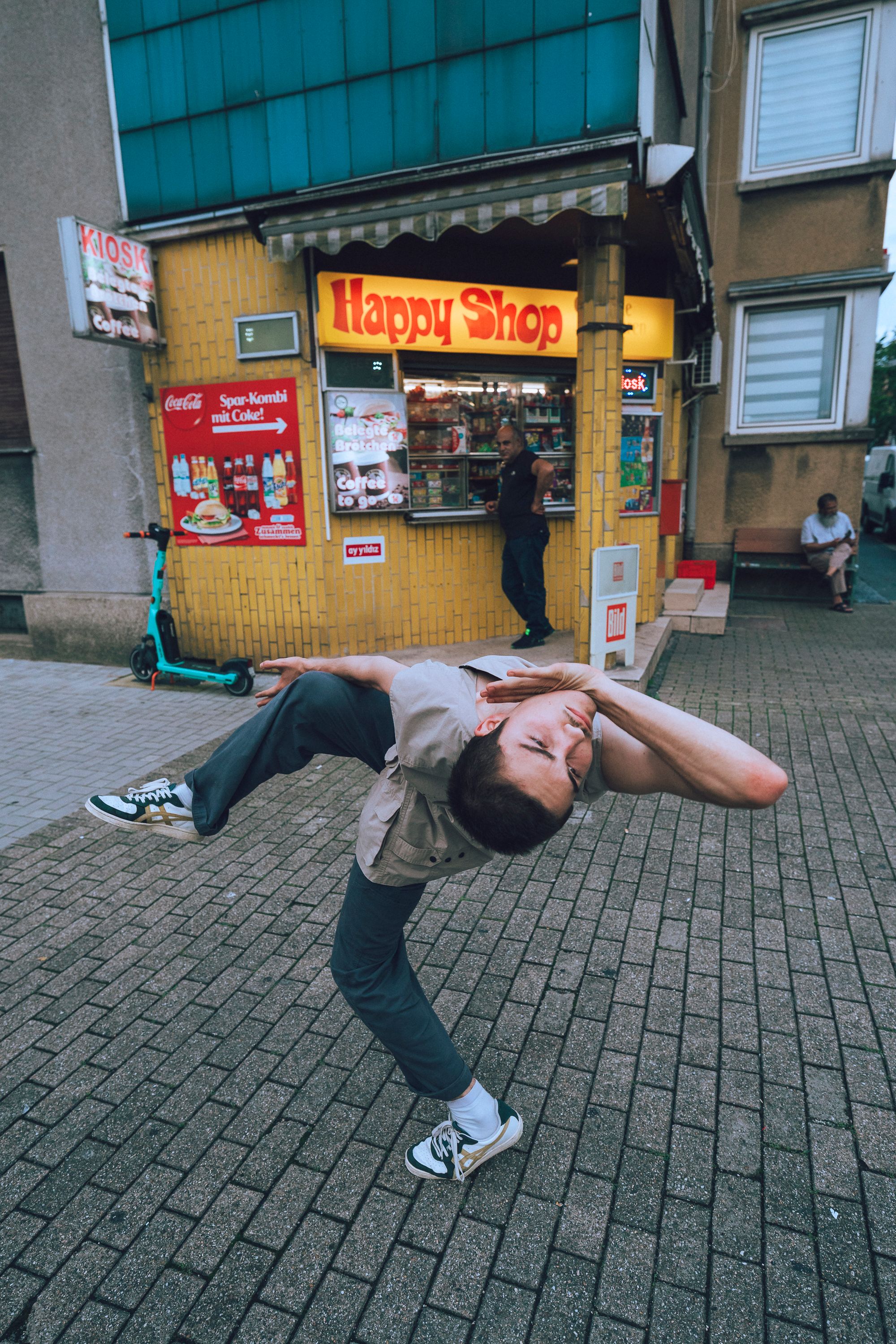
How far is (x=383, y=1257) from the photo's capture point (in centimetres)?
220

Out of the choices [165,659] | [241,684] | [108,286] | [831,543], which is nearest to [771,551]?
[831,543]

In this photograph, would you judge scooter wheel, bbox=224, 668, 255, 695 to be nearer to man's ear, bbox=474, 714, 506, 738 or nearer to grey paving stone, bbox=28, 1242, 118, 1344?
grey paving stone, bbox=28, 1242, 118, 1344

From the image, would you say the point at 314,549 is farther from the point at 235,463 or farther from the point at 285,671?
the point at 285,671

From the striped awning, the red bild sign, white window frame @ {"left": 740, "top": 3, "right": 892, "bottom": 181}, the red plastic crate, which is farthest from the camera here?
the red plastic crate

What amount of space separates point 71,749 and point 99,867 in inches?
82.4

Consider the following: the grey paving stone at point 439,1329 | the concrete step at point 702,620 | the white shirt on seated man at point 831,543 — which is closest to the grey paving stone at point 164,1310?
the grey paving stone at point 439,1329

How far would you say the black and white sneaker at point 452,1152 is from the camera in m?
2.42

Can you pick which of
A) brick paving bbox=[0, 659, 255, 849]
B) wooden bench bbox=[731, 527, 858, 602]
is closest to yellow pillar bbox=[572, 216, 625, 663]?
brick paving bbox=[0, 659, 255, 849]

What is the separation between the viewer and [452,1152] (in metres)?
2.43

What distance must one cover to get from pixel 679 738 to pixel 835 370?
12366 mm

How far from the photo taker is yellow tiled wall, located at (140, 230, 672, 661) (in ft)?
22.2

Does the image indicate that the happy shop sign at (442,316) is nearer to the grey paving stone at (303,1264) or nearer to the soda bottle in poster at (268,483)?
the soda bottle in poster at (268,483)

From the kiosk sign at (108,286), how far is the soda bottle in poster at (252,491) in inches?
55.0

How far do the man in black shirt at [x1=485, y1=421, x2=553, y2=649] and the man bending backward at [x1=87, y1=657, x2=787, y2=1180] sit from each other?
5.36 meters
